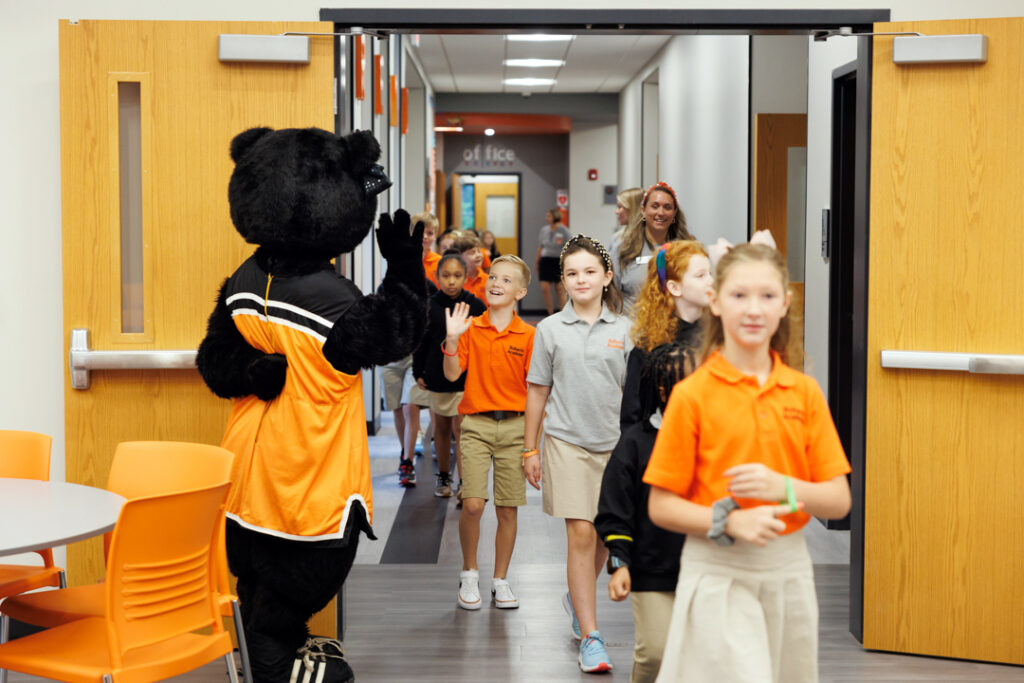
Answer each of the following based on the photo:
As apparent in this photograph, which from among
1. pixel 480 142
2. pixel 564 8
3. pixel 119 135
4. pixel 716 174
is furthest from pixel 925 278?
pixel 480 142

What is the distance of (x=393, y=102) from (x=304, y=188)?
6.69 meters

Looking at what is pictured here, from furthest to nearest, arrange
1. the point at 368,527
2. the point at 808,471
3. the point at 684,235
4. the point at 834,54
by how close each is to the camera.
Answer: the point at 834,54
the point at 684,235
the point at 368,527
the point at 808,471

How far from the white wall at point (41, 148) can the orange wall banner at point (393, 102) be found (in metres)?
5.44

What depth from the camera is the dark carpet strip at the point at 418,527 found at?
195 inches

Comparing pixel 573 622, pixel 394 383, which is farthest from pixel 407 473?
pixel 573 622

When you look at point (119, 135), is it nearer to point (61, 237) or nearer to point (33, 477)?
point (61, 237)

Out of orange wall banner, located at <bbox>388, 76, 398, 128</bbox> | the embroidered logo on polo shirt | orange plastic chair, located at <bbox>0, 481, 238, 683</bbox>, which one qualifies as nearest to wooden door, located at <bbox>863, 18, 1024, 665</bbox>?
the embroidered logo on polo shirt

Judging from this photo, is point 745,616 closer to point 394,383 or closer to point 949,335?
point 949,335

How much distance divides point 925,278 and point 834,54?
7.27ft

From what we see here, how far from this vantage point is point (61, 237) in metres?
3.78

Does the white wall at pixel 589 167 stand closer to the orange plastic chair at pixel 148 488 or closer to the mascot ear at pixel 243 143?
the mascot ear at pixel 243 143

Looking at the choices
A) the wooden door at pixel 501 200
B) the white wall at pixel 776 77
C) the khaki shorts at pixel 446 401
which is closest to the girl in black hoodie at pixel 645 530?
the khaki shorts at pixel 446 401

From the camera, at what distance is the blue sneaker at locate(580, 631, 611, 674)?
354 centimetres

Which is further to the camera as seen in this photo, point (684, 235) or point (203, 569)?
point (684, 235)
